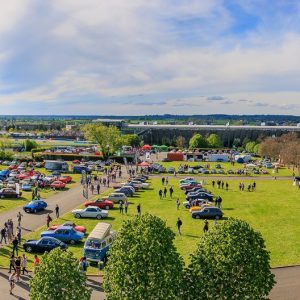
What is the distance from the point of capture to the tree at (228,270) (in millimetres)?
16094

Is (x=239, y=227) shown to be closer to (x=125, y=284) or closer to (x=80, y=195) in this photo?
(x=125, y=284)

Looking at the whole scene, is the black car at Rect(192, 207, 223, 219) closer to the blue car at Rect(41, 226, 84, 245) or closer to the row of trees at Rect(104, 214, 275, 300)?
the blue car at Rect(41, 226, 84, 245)

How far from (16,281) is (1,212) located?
1938 cm

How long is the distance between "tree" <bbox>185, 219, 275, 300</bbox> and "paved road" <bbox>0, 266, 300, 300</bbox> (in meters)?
6.95

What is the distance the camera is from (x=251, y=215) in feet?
137

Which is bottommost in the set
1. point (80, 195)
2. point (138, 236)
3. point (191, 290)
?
point (80, 195)

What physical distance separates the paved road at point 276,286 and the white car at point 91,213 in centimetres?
1467

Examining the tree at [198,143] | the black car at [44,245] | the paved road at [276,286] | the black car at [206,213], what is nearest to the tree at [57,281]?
the paved road at [276,286]

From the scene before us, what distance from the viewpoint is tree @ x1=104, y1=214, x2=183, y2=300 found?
1572cm

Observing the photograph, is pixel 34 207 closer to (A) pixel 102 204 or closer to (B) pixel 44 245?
(A) pixel 102 204

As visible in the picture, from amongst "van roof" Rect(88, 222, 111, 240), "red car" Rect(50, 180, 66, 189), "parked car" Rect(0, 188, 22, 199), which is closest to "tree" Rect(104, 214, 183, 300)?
"van roof" Rect(88, 222, 111, 240)


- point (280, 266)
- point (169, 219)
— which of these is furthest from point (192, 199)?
point (280, 266)

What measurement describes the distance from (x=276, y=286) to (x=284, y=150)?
61.1m

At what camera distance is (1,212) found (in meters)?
42.4
